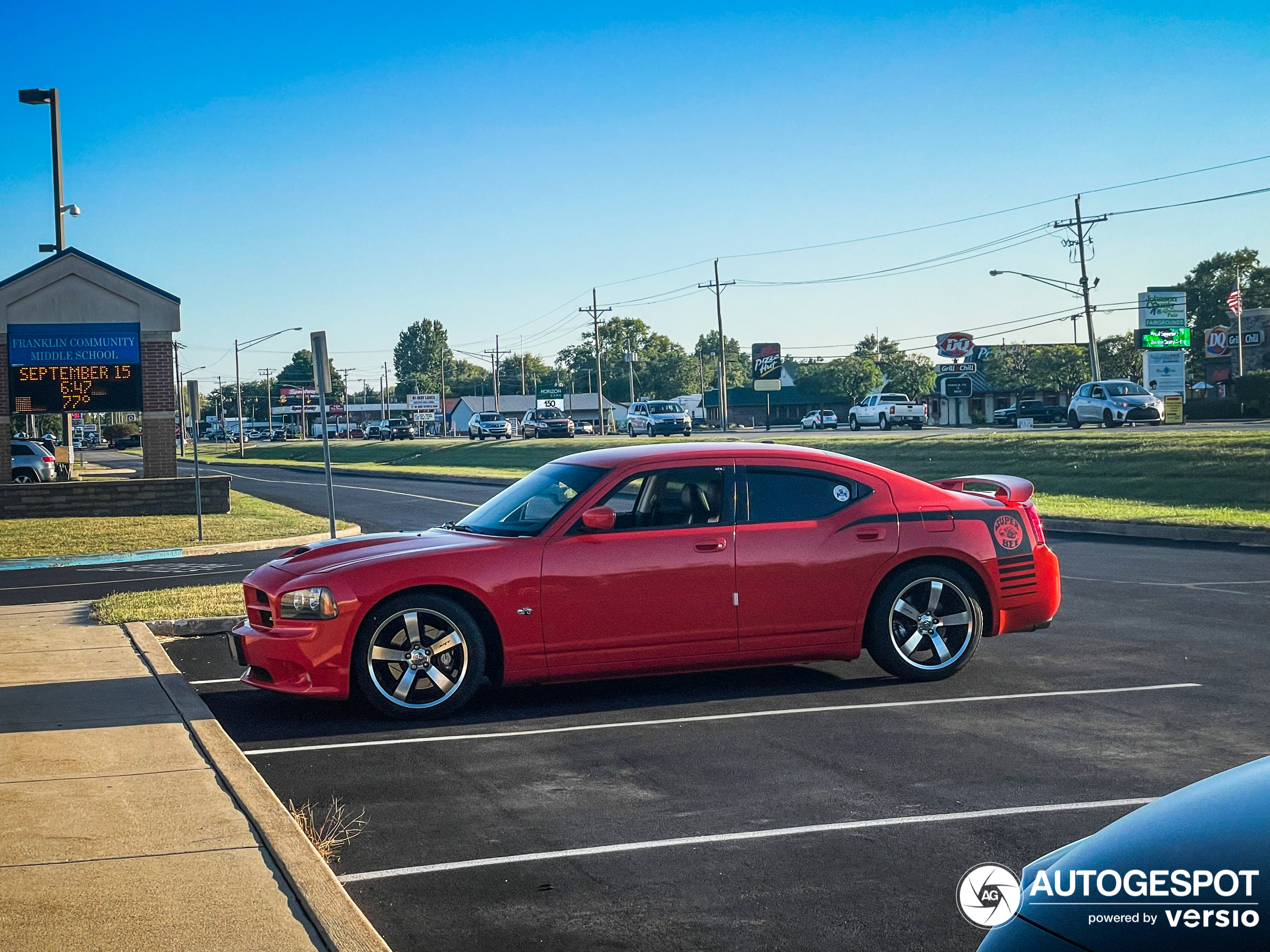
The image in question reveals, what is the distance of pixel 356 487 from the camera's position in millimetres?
36250

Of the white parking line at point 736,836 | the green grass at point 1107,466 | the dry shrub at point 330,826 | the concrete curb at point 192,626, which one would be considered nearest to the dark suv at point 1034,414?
the green grass at point 1107,466

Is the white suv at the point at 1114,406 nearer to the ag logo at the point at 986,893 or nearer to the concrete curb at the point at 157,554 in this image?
the concrete curb at the point at 157,554

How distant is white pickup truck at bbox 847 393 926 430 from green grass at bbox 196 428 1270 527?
5.36 metres

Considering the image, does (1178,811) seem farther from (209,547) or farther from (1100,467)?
(1100,467)

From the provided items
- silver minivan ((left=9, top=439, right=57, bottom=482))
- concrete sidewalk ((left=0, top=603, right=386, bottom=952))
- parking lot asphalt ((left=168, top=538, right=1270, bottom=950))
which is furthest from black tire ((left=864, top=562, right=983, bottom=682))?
silver minivan ((left=9, top=439, right=57, bottom=482))

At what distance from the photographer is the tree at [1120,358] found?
96.8 meters

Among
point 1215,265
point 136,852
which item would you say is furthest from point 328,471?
point 1215,265

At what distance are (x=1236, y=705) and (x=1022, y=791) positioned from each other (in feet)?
7.94

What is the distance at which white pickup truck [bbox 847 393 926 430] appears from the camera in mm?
55656

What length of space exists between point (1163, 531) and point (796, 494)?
1201 cm

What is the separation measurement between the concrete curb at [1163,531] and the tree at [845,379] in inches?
3624

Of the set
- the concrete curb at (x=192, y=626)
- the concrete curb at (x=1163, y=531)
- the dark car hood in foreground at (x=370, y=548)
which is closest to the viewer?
the dark car hood in foreground at (x=370, y=548)

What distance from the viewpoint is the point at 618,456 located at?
7.98 m

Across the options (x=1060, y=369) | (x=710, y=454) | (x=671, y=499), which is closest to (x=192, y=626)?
(x=671, y=499)
